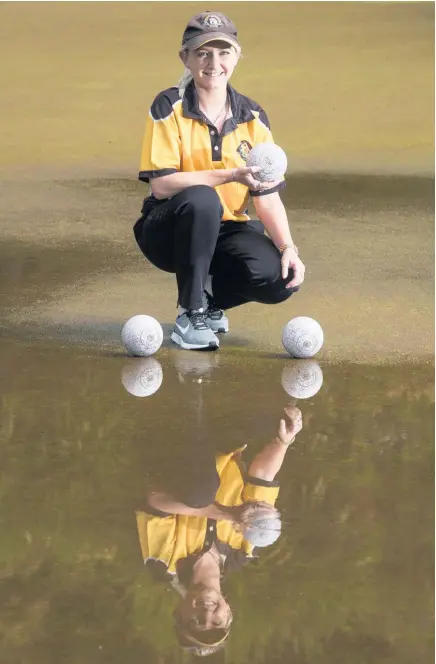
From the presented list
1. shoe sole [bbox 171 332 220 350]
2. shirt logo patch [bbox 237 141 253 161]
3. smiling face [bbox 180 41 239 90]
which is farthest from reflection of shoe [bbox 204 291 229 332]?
smiling face [bbox 180 41 239 90]

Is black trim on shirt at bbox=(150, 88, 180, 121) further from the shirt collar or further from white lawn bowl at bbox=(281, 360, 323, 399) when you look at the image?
white lawn bowl at bbox=(281, 360, 323, 399)

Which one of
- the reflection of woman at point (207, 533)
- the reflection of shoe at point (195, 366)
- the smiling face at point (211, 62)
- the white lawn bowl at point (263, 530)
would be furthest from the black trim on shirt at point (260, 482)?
the smiling face at point (211, 62)

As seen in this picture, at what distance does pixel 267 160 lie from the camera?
5809 mm

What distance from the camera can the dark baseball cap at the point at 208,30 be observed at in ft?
19.2

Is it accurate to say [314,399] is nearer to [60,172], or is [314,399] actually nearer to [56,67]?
[60,172]

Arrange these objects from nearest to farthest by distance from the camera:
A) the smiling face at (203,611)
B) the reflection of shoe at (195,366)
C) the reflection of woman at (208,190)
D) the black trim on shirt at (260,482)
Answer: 1. the smiling face at (203,611)
2. the black trim on shirt at (260,482)
3. the reflection of shoe at (195,366)
4. the reflection of woman at (208,190)

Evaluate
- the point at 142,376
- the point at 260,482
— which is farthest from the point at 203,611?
the point at 142,376

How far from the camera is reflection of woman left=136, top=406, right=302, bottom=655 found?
3.54m

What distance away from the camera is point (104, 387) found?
556 cm

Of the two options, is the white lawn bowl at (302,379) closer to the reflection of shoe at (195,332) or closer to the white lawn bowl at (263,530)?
the reflection of shoe at (195,332)

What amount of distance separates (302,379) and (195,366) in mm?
466

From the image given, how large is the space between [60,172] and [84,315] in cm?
440

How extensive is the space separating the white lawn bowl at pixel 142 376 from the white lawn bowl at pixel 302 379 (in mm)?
511

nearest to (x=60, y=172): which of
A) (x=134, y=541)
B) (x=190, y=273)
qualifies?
(x=190, y=273)
